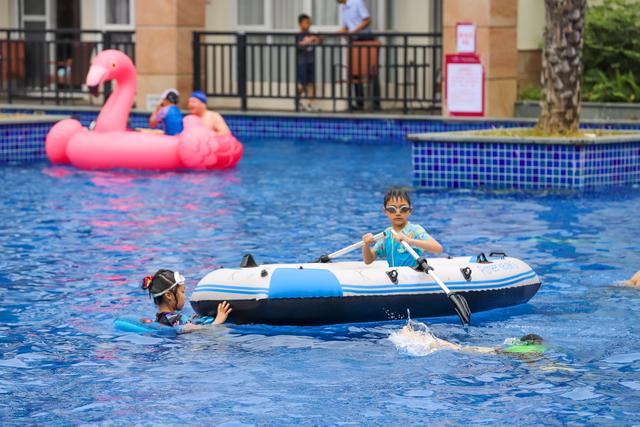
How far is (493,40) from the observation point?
22.2 meters

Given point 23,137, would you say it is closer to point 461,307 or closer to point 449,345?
point 461,307

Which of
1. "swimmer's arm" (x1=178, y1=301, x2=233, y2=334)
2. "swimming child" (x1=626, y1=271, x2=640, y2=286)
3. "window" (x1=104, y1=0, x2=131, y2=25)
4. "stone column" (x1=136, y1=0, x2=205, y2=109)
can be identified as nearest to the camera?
"swimmer's arm" (x1=178, y1=301, x2=233, y2=334)

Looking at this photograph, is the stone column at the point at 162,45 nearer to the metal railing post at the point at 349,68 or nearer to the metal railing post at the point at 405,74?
the metal railing post at the point at 349,68

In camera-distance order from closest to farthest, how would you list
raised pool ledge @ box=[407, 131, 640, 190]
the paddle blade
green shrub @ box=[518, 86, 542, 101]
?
the paddle blade
raised pool ledge @ box=[407, 131, 640, 190]
green shrub @ box=[518, 86, 542, 101]

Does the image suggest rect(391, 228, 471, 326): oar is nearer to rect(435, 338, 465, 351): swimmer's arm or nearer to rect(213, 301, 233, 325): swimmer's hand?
rect(435, 338, 465, 351): swimmer's arm

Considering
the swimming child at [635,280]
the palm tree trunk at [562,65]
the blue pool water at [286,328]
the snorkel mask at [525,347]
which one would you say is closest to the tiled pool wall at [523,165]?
the blue pool water at [286,328]

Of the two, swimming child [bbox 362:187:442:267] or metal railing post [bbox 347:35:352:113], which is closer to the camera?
swimming child [bbox 362:187:442:267]

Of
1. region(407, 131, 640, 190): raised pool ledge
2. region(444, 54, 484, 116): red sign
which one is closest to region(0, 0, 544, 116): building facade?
region(444, 54, 484, 116): red sign

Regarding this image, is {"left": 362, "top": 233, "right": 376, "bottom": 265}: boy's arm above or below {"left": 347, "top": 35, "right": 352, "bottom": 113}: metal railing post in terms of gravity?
below

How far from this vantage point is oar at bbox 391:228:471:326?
31.3 ft

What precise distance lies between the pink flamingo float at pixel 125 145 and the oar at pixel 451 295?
355 inches

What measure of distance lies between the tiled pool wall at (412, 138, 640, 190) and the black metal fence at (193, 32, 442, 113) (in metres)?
5.43

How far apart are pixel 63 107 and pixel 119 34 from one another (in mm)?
2589

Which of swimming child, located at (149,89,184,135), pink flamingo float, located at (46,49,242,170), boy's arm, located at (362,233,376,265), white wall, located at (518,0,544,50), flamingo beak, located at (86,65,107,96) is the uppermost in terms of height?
white wall, located at (518,0,544,50)
